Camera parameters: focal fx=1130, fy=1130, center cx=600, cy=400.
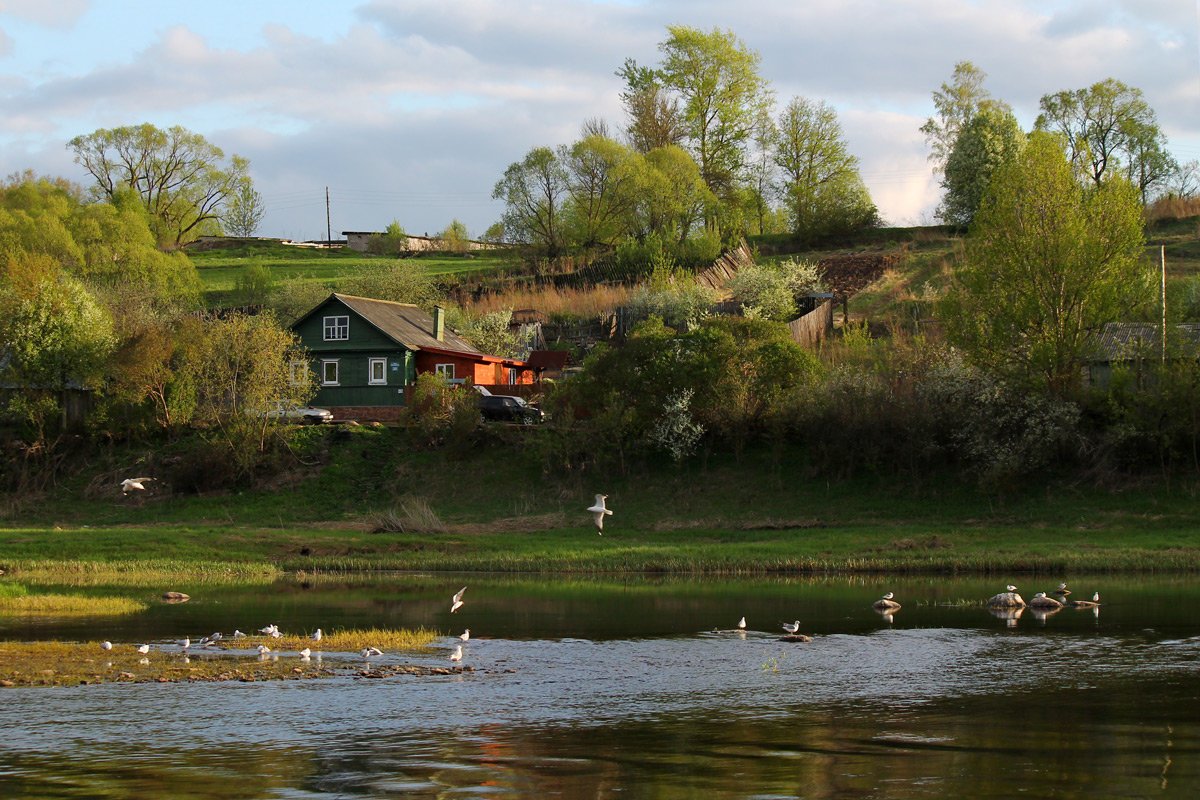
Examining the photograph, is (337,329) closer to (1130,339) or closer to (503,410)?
(503,410)

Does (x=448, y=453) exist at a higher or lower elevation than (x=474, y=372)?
lower

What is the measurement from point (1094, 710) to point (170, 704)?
46.3 ft

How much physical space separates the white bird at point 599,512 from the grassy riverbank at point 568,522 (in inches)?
22.1

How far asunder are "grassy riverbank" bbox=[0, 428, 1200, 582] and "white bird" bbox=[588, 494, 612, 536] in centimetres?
56

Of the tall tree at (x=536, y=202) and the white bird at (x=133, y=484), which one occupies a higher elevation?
the tall tree at (x=536, y=202)

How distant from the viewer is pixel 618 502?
48.8 meters

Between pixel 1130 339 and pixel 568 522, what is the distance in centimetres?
2510

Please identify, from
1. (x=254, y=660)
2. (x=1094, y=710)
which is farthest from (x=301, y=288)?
(x=1094, y=710)

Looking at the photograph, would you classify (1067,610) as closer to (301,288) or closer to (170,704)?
(170,704)

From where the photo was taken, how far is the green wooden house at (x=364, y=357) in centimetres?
6231

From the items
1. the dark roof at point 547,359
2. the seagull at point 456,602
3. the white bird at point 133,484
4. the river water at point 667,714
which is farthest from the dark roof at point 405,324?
the river water at point 667,714

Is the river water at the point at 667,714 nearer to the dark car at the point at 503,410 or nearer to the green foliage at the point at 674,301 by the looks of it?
the dark car at the point at 503,410

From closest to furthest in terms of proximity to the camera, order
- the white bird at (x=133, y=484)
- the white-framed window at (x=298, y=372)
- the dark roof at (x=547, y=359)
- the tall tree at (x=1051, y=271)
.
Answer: the white bird at (x=133, y=484), the tall tree at (x=1051, y=271), the white-framed window at (x=298, y=372), the dark roof at (x=547, y=359)

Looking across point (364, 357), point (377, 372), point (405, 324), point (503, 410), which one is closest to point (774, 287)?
point (503, 410)
